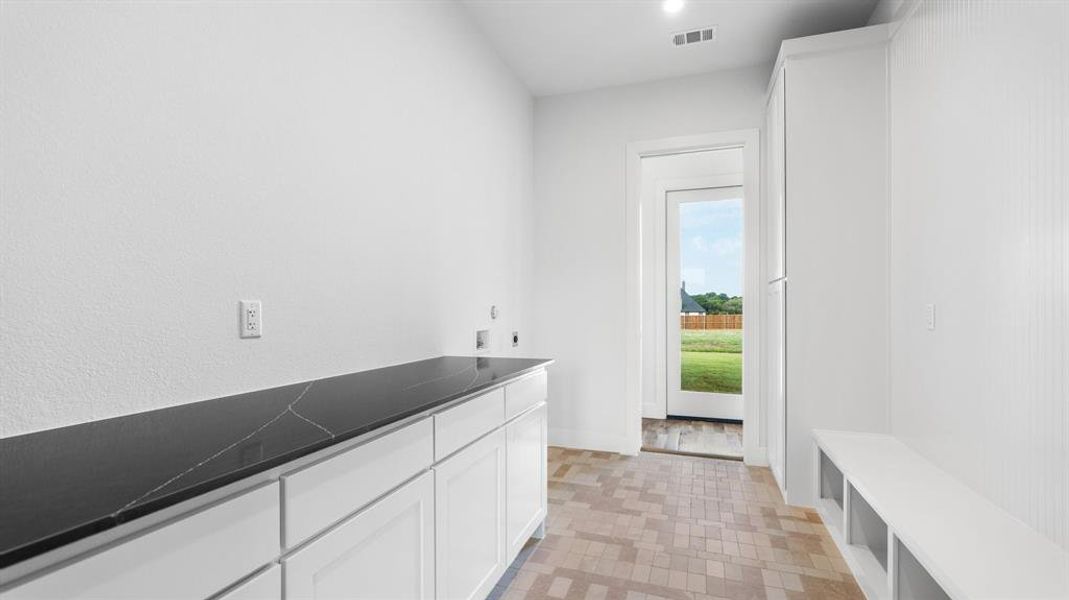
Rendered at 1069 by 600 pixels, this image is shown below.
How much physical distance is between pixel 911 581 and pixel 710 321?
10.3 ft

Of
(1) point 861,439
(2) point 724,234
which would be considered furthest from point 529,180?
(1) point 861,439

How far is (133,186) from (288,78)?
650 mm

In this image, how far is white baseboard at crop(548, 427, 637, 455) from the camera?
3.61 meters

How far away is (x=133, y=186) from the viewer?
1.15m

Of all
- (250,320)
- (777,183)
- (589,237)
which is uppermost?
(777,183)

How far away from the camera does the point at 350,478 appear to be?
1052mm

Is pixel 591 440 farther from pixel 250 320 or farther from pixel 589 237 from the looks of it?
pixel 250 320

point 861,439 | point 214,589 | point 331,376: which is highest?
point 331,376

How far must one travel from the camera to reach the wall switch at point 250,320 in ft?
4.66

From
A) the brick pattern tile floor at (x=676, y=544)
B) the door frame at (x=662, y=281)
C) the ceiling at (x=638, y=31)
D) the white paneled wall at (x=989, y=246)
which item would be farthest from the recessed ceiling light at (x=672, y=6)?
the brick pattern tile floor at (x=676, y=544)

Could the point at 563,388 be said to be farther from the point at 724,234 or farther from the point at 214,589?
the point at 214,589

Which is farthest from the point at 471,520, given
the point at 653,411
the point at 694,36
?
the point at 653,411

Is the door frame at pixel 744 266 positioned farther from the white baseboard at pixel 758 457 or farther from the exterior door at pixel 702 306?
the exterior door at pixel 702 306

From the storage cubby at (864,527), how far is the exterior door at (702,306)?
2.47 m
